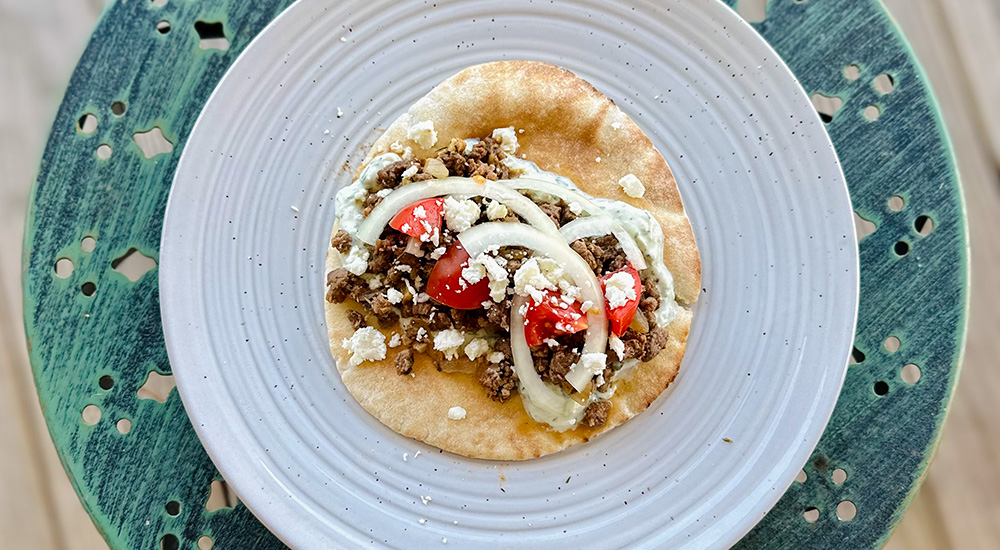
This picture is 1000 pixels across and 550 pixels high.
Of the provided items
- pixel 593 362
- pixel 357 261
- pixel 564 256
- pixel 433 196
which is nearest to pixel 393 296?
pixel 357 261

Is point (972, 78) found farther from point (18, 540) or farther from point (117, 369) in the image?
point (18, 540)

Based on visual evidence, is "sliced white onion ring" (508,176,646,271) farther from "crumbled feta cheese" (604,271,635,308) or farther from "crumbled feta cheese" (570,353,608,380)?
"crumbled feta cheese" (570,353,608,380)

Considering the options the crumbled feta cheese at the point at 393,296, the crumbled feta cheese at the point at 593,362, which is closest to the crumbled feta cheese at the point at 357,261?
the crumbled feta cheese at the point at 393,296

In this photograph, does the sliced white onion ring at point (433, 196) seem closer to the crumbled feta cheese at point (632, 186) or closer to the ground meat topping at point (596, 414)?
the crumbled feta cheese at point (632, 186)

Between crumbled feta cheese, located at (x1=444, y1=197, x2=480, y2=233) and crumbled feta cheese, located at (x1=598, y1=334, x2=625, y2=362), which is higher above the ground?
crumbled feta cheese, located at (x1=444, y1=197, x2=480, y2=233)

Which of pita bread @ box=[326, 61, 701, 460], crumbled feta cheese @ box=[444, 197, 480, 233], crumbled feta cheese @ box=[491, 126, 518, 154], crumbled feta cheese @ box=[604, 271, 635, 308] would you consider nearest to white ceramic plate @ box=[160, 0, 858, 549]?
pita bread @ box=[326, 61, 701, 460]
